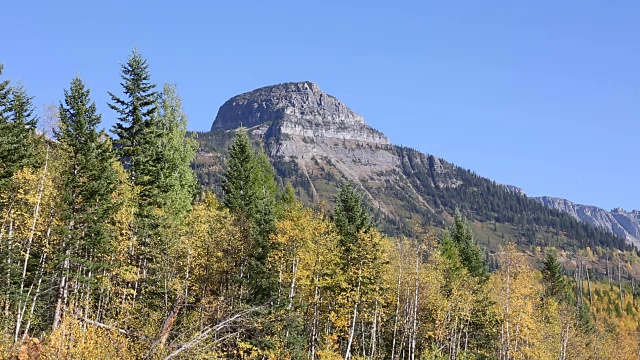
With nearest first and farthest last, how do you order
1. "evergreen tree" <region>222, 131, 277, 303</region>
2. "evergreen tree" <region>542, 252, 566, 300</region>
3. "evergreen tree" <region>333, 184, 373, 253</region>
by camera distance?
"evergreen tree" <region>222, 131, 277, 303</region> < "evergreen tree" <region>333, 184, 373, 253</region> < "evergreen tree" <region>542, 252, 566, 300</region>

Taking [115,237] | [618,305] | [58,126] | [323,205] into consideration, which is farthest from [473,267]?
[618,305]

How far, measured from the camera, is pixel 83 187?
31.7 m

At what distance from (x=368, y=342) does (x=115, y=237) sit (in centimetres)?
2955

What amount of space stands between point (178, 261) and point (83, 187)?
9.46 m

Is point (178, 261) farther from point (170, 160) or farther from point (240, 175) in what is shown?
point (240, 175)

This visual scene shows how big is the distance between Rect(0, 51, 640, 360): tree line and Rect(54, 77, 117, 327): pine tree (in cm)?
9

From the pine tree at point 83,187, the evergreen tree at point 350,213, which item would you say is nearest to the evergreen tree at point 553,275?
the evergreen tree at point 350,213

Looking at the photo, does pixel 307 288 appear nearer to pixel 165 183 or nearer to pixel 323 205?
pixel 323 205

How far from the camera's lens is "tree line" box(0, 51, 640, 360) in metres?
30.4

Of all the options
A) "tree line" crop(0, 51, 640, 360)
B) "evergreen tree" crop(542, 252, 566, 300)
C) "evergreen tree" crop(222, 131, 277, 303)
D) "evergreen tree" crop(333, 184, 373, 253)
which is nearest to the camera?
"tree line" crop(0, 51, 640, 360)

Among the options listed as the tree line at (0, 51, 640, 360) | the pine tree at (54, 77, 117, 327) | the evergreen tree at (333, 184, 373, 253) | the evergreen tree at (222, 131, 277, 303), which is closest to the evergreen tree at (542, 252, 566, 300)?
the tree line at (0, 51, 640, 360)

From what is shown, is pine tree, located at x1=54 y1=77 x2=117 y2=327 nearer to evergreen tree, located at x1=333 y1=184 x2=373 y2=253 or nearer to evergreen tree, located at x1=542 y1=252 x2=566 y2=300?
evergreen tree, located at x1=333 y1=184 x2=373 y2=253

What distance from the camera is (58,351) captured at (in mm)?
17594

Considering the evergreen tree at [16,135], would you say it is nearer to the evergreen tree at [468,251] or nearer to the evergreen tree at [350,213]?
the evergreen tree at [350,213]
